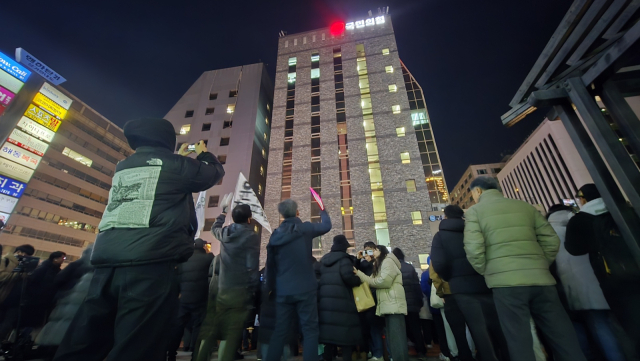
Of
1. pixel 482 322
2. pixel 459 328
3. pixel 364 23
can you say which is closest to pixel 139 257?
pixel 482 322

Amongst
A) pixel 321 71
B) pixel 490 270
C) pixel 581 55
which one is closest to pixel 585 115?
pixel 581 55

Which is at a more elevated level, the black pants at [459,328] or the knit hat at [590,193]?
the knit hat at [590,193]

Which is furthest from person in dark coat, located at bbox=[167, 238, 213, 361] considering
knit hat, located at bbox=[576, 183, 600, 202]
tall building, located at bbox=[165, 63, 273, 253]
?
tall building, located at bbox=[165, 63, 273, 253]

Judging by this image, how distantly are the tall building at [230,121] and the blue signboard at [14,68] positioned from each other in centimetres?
1140

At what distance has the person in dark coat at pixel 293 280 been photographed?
3.14m

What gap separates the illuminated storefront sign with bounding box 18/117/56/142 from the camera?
17.8 metres

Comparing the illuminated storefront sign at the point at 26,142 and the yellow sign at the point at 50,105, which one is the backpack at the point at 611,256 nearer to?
the illuminated storefront sign at the point at 26,142

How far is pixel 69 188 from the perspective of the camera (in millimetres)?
39000

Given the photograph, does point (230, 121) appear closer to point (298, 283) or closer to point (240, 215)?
point (240, 215)

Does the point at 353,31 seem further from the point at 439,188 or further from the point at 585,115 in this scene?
the point at 585,115

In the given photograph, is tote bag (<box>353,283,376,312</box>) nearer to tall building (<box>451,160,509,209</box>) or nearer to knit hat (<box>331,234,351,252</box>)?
knit hat (<box>331,234,351,252</box>)

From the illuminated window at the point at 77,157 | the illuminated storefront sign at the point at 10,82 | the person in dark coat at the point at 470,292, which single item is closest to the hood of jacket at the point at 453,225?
the person in dark coat at the point at 470,292

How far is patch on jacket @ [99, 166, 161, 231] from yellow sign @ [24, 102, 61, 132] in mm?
25190

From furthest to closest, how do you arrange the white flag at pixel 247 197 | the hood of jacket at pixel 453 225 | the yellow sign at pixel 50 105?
1. the yellow sign at pixel 50 105
2. the white flag at pixel 247 197
3. the hood of jacket at pixel 453 225
